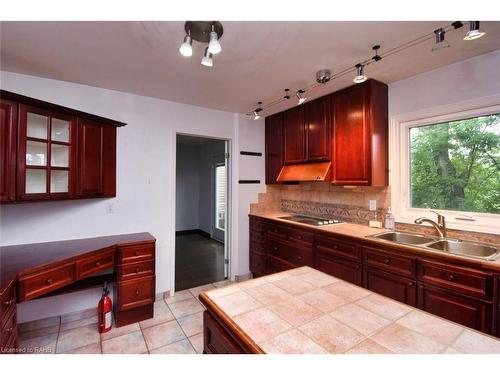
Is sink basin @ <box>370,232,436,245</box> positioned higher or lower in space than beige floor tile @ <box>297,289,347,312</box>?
higher

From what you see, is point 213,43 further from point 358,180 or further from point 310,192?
point 310,192

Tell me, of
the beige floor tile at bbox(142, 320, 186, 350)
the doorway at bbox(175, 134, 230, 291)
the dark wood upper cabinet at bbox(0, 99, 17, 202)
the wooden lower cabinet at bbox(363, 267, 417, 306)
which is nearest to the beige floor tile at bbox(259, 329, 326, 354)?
the wooden lower cabinet at bbox(363, 267, 417, 306)

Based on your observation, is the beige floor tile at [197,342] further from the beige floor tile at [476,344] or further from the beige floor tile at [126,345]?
the beige floor tile at [476,344]

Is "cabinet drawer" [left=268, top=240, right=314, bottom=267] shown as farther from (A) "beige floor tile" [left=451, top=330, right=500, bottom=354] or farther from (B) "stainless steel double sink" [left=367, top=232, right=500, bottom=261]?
(A) "beige floor tile" [left=451, top=330, right=500, bottom=354]

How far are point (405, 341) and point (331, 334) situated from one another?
9.0 inches

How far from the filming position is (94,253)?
2.12m

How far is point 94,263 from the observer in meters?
2.13

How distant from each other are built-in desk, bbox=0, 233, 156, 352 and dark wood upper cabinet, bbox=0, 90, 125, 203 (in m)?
0.48

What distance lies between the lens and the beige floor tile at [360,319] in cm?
85

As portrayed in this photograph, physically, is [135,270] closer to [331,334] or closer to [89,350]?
[89,350]

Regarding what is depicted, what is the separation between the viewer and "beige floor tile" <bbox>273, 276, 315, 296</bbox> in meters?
1.15

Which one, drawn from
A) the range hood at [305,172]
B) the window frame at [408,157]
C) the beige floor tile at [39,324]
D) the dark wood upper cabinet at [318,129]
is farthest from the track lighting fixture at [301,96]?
the beige floor tile at [39,324]
